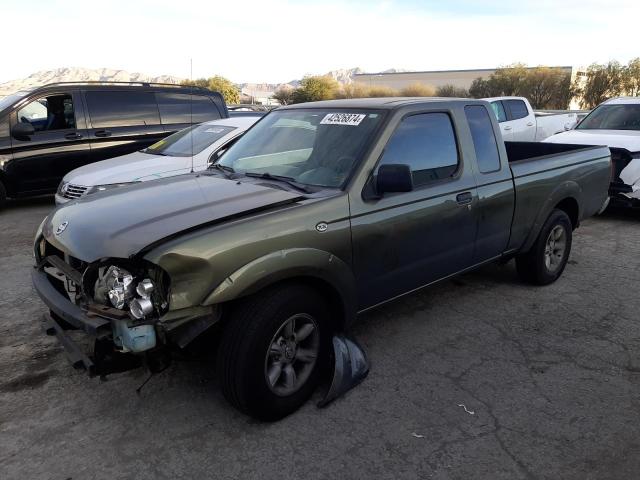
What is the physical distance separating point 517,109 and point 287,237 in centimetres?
1172

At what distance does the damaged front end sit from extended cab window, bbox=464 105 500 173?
2.74 m

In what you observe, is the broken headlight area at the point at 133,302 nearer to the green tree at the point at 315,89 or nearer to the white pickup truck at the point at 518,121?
the white pickup truck at the point at 518,121

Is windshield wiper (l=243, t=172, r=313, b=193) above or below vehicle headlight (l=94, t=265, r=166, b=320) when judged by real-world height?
above

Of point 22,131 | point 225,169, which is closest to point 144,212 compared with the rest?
point 225,169

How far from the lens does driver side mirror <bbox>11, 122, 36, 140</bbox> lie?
26.1 feet

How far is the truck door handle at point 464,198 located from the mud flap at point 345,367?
1.35m

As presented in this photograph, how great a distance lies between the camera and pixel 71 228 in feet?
9.82

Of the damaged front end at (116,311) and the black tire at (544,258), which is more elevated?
the damaged front end at (116,311)

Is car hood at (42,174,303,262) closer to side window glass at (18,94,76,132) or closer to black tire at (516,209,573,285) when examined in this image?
black tire at (516,209,573,285)

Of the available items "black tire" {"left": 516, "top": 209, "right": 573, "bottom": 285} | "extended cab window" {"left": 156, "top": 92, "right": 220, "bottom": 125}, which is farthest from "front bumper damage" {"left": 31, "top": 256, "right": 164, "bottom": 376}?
"extended cab window" {"left": 156, "top": 92, "right": 220, "bottom": 125}

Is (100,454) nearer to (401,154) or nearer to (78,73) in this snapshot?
(401,154)

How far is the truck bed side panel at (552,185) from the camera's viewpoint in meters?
4.52

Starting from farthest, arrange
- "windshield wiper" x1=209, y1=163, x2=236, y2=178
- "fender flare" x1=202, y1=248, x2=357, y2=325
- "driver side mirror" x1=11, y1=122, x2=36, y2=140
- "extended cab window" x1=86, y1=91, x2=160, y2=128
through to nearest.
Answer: "extended cab window" x1=86, y1=91, x2=160, y2=128 < "driver side mirror" x1=11, y1=122, x2=36, y2=140 < "windshield wiper" x1=209, y1=163, x2=236, y2=178 < "fender flare" x1=202, y1=248, x2=357, y2=325

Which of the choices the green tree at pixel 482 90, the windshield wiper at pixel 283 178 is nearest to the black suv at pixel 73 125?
the windshield wiper at pixel 283 178
